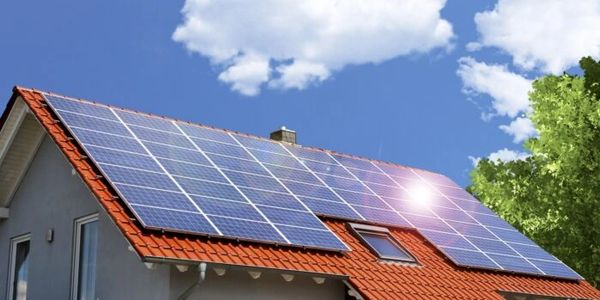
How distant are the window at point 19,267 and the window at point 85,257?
231cm

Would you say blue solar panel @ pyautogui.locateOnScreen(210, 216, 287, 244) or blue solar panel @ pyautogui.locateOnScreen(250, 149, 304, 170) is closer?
blue solar panel @ pyautogui.locateOnScreen(210, 216, 287, 244)

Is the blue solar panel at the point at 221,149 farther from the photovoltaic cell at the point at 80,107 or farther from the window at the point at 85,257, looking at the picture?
the window at the point at 85,257

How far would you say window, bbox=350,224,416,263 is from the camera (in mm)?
15984

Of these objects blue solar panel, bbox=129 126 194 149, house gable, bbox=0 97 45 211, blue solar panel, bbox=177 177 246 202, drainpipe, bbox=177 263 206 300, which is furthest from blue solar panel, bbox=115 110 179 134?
drainpipe, bbox=177 263 206 300

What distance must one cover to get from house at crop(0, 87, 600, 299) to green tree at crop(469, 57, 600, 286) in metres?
11.4

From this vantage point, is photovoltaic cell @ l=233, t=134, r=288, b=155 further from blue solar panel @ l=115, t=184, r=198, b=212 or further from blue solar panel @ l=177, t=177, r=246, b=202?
blue solar panel @ l=115, t=184, r=198, b=212

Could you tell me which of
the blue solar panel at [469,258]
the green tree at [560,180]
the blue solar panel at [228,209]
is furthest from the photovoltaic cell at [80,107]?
the green tree at [560,180]

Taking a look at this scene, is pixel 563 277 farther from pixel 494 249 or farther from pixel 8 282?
pixel 8 282

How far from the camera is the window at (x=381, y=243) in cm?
1598

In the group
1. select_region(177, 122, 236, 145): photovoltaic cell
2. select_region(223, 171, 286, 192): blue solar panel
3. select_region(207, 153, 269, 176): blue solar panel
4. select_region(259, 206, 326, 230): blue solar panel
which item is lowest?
select_region(259, 206, 326, 230): blue solar panel

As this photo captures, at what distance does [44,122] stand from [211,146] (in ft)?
11.2

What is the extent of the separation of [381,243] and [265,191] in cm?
266

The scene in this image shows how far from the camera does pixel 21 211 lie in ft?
56.6

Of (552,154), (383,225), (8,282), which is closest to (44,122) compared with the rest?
(8,282)
